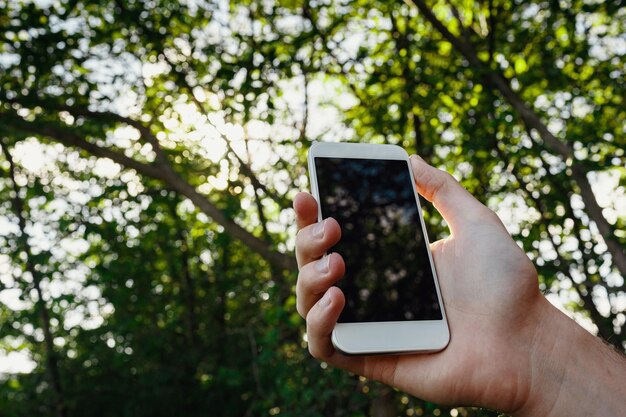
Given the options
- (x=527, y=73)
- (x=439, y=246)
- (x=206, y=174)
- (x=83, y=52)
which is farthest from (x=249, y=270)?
(x=439, y=246)

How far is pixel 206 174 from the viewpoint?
5.98 metres

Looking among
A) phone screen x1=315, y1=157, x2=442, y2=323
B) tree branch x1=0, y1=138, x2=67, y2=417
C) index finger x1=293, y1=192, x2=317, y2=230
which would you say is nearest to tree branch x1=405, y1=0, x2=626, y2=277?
phone screen x1=315, y1=157, x2=442, y2=323

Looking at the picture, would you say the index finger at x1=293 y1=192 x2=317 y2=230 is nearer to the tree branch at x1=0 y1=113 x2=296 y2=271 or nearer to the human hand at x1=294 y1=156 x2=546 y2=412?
the human hand at x1=294 y1=156 x2=546 y2=412

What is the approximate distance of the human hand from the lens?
1.95 metres

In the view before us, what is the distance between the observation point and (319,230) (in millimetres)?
2004

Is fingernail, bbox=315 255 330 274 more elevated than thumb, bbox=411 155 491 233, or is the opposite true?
thumb, bbox=411 155 491 233

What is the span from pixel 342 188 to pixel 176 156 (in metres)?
3.86

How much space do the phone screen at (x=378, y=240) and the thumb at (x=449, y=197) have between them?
2.6 inches

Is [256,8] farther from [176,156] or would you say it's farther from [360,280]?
[360,280]

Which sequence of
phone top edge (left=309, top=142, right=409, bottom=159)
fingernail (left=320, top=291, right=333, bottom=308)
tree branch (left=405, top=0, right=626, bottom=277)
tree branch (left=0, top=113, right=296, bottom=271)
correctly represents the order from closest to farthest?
fingernail (left=320, top=291, right=333, bottom=308) → phone top edge (left=309, top=142, right=409, bottom=159) → tree branch (left=405, top=0, right=626, bottom=277) → tree branch (left=0, top=113, right=296, bottom=271)

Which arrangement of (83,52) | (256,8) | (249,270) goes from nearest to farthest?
(83,52), (256,8), (249,270)

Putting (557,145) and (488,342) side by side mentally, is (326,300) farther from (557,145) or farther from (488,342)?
(557,145)

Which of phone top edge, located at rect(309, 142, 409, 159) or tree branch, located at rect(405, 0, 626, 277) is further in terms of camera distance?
tree branch, located at rect(405, 0, 626, 277)

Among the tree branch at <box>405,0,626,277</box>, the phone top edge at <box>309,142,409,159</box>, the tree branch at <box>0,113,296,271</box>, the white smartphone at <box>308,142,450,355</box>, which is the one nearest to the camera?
the white smartphone at <box>308,142,450,355</box>
